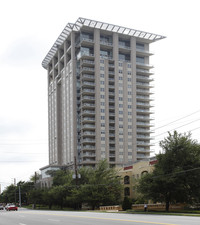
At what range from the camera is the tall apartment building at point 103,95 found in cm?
12381

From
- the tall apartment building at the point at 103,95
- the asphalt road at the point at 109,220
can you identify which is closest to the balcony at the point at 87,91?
the tall apartment building at the point at 103,95

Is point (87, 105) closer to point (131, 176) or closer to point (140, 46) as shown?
point (140, 46)

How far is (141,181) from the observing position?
46.2 metres

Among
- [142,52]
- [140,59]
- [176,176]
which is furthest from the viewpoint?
[140,59]

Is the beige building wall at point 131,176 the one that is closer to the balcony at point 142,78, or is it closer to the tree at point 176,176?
the tree at point 176,176

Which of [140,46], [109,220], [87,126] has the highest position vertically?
[140,46]

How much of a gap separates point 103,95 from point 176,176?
83.7 m

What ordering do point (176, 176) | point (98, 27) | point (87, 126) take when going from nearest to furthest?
point (176, 176)
point (87, 126)
point (98, 27)

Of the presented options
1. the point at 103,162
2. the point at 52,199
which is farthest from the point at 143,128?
the point at 103,162

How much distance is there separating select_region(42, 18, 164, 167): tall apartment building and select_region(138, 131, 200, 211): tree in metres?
74.9

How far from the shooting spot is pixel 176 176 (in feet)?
145

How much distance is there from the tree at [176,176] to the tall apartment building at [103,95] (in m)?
74.9

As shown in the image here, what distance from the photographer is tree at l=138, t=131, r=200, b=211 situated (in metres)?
44.1

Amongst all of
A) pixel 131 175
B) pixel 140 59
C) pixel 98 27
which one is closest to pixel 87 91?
pixel 98 27
